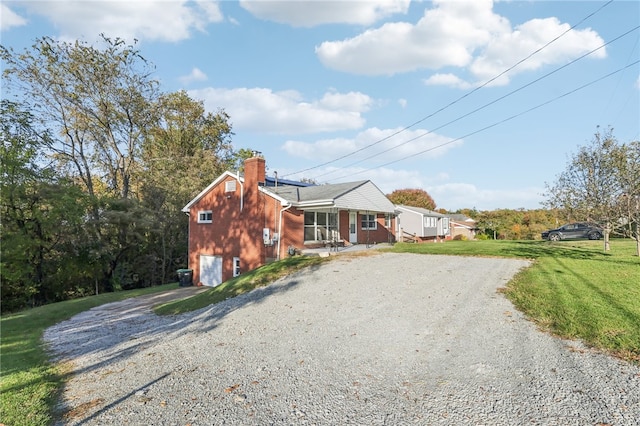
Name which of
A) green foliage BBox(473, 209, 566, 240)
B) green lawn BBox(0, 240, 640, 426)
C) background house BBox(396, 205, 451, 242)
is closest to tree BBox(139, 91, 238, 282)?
green lawn BBox(0, 240, 640, 426)

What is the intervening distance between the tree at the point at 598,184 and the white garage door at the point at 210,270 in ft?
58.3

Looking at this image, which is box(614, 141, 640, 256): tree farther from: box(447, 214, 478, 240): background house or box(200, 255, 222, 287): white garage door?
box(447, 214, 478, 240): background house

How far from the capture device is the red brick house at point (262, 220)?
58.3 feet

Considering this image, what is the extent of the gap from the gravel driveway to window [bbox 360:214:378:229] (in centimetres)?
1330

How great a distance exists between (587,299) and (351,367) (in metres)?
6.16

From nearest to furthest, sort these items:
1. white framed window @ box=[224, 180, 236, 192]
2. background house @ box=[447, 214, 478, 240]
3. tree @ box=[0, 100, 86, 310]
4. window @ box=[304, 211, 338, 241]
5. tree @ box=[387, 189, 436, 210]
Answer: tree @ box=[0, 100, 86, 310] < window @ box=[304, 211, 338, 241] < white framed window @ box=[224, 180, 236, 192] < background house @ box=[447, 214, 478, 240] < tree @ box=[387, 189, 436, 210]

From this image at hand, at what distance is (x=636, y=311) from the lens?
21.9ft

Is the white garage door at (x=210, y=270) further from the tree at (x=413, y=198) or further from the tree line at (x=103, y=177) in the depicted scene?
the tree at (x=413, y=198)

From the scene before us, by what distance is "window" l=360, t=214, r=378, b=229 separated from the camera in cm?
2302

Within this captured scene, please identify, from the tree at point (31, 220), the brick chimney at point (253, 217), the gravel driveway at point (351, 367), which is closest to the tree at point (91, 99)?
the tree at point (31, 220)

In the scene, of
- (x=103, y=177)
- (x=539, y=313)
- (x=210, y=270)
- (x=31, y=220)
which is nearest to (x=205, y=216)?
(x=210, y=270)

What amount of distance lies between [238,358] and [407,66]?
14.8 metres

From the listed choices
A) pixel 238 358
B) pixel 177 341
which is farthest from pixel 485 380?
pixel 177 341

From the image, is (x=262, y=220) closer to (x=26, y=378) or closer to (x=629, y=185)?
(x=26, y=378)
